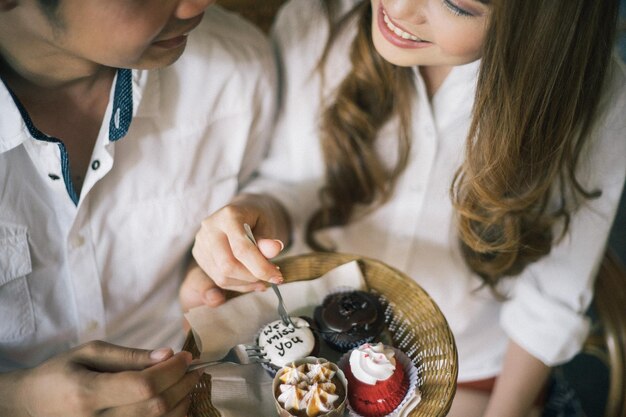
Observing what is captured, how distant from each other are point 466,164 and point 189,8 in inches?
19.6

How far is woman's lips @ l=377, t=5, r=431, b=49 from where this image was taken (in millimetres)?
855

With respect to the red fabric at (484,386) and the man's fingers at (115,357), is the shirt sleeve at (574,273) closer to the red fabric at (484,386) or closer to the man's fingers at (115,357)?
the red fabric at (484,386)

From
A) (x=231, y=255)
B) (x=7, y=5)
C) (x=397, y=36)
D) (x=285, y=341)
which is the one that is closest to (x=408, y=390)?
(x=285, y=341)

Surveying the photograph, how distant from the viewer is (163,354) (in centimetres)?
77

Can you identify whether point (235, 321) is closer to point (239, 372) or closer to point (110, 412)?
point (239, 372)

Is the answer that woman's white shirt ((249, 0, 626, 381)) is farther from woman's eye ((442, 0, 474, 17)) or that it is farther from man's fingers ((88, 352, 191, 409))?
man's fingers ((88, 352, 191, 409))

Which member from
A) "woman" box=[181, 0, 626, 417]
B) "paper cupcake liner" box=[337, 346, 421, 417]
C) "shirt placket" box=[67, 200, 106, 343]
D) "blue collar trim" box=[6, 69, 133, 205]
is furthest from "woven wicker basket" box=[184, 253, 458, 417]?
"blue collar trim" box=[6, 69, 133, 205]

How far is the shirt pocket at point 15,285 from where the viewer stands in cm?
87

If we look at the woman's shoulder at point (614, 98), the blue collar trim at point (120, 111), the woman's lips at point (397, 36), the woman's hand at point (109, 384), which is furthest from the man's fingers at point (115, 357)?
the woman's shoulder at point (614, 98)

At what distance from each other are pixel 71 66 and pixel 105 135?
12 cm

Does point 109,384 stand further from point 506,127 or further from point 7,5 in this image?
point 506,127

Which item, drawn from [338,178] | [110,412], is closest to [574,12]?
[338,178]

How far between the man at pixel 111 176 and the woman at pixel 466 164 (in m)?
0.11

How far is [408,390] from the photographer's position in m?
0.83
